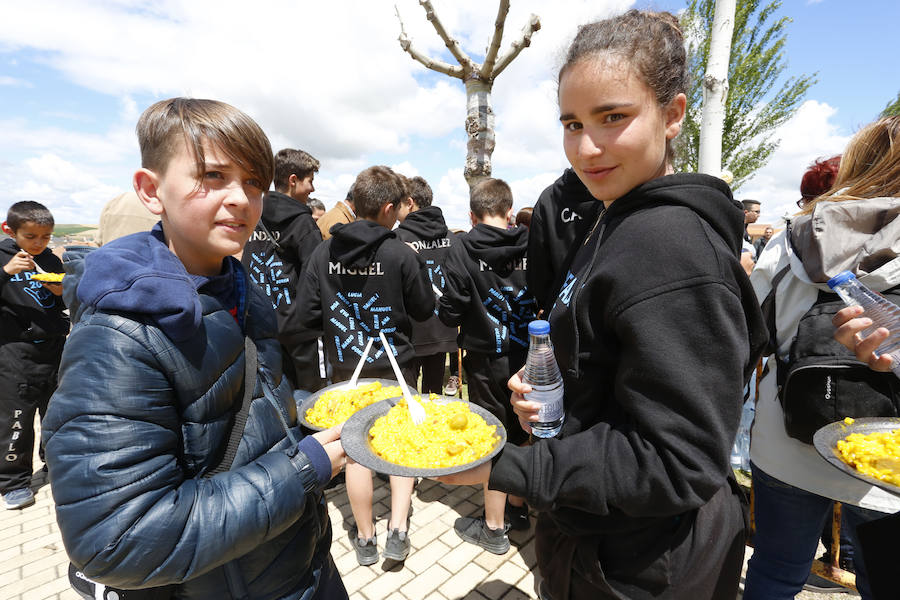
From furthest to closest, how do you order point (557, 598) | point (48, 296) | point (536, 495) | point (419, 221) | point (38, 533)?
point (419, 221)
point (48, 296)
point (38, 533)
point (557, 598)
point (536, 495)

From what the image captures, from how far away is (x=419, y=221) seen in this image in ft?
20.1

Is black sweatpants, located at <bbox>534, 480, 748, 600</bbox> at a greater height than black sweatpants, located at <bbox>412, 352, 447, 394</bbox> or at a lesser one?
greater

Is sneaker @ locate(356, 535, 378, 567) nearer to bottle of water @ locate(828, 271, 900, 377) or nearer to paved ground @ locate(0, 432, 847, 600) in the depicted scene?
paved ground @ locate(0, 432, 847, 600)

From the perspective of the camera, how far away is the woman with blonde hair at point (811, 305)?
1982 mm

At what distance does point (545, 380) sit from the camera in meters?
1.53

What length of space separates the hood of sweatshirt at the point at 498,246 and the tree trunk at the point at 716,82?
10.1 feet

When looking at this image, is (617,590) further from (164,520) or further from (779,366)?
(779,366)

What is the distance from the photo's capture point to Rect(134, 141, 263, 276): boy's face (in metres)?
1.46

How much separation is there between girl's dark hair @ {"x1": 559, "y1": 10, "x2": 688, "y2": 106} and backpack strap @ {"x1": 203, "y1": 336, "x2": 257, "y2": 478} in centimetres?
165

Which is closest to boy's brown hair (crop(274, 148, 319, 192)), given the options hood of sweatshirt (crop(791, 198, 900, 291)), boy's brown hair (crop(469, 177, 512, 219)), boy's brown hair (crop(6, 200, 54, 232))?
boy's brown hair (crop(469, 177, 512, 219))

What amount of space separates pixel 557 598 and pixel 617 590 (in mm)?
337

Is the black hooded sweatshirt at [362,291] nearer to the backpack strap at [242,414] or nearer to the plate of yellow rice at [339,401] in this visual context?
the plate of yellow rice at [339,401]

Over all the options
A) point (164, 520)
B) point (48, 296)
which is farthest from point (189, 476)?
point (48, 296)

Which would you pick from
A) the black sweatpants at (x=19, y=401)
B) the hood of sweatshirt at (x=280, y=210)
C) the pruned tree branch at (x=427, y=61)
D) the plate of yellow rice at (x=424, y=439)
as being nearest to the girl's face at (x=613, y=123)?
the plate of yellow rice at (x=424, y=439)
